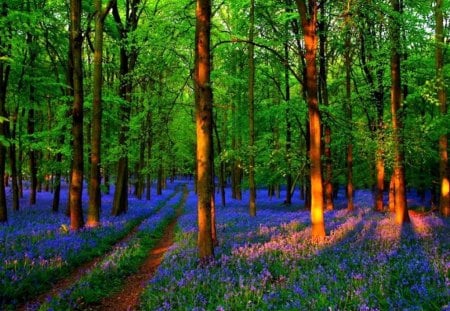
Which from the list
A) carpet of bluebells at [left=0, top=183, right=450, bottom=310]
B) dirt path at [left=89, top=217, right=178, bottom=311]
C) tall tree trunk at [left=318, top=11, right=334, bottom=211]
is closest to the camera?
carpet of bluebells at [left=0, top=183, right=450, bottom=310]

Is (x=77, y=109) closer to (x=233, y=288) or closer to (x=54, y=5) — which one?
(x=54, y=5)

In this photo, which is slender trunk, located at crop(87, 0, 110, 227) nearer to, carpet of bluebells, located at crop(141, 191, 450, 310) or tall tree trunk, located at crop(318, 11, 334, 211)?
carpet of bluebells, located at crop(141, 191, 450, 310)

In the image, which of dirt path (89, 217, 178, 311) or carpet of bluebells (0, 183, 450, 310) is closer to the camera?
carpet of bluebells (0, 183, 450, 310)

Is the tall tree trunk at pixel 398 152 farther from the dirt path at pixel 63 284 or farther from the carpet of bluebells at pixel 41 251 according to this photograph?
the carpet of bluebells at pixel 41 251

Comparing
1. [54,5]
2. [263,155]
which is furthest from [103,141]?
[263,155]

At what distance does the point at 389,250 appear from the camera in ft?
32.3

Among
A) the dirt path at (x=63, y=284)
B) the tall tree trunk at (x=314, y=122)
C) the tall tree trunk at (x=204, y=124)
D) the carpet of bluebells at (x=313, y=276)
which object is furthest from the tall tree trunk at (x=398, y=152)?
the dirt path at (x=63, y=284)

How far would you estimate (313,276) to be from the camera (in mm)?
7770

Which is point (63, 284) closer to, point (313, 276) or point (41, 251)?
point (41, 251)

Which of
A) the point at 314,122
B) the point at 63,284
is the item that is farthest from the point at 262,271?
the point at 314,122

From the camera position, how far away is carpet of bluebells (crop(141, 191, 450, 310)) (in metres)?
6.20

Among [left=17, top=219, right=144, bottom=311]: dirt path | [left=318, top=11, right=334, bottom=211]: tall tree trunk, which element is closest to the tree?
[left=17, top=219, right=144, bottom=311]: dirt path

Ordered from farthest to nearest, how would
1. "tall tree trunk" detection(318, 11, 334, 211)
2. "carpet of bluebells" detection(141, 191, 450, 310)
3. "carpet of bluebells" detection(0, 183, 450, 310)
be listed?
1. "tall tree trunk" detection(318, 11, 334, 211)
2. "carpet of bluebells" detection(0, 183, 450, 310)
3. "carpet of bluebells" detection(141, 191, 450, 310)

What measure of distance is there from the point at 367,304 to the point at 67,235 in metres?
11.7
